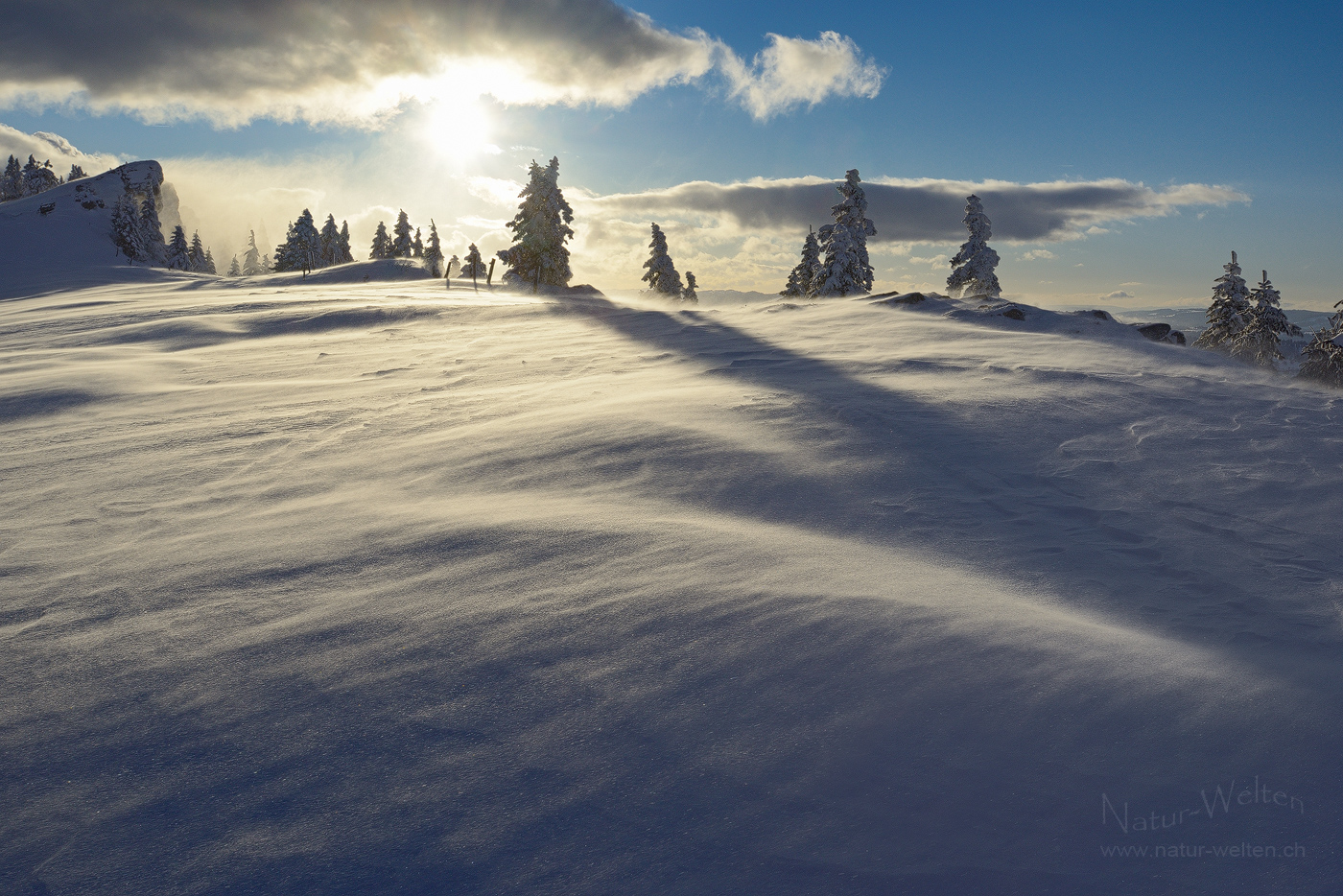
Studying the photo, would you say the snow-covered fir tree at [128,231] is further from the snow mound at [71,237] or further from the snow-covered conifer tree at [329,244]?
the snow-covered conifer tree at [329,244]

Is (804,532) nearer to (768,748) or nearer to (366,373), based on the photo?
(768,748)

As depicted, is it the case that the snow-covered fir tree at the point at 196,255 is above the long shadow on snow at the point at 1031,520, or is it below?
above

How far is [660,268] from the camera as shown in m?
50.9

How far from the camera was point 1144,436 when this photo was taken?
644 cm

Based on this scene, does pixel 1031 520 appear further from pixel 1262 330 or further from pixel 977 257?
pixel 977 257

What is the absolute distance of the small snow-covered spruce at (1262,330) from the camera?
98.8ft

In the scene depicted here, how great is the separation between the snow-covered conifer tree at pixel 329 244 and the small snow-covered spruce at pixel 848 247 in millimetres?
65389

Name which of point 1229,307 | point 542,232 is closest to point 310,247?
point 542,232

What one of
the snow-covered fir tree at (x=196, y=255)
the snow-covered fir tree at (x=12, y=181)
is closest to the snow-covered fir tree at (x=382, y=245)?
the snow-covered fir tree at (x=196, y=255)

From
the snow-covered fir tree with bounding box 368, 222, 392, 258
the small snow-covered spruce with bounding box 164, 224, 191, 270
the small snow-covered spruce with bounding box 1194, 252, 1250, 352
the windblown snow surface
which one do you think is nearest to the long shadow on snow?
the windblown snow surface

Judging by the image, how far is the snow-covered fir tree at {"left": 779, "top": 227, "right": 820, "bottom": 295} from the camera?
46312mm

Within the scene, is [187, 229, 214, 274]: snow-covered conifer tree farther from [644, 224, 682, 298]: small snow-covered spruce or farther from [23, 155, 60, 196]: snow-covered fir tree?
[644, 224, 682, 298]: small snow-covered spruce

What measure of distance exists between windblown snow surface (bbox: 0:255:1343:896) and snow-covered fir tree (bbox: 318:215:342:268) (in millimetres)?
83533

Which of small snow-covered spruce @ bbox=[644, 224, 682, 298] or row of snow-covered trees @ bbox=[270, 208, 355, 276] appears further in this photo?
row of snow-covered trees @ bbox=[270, 208, 355, 276]
